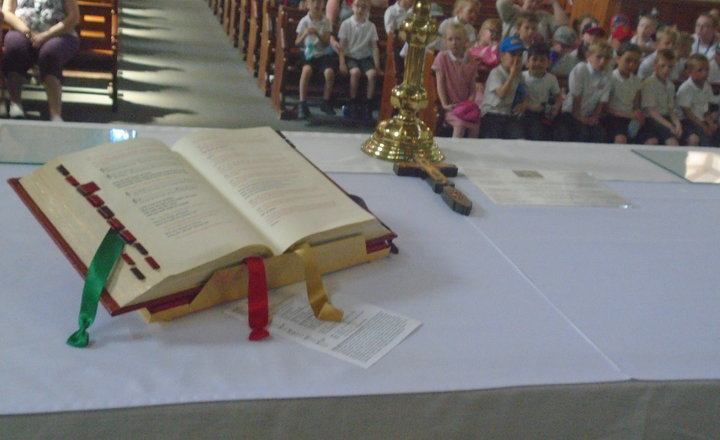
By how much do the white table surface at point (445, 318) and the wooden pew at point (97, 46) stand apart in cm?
395

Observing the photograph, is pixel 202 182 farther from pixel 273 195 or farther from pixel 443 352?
pixel 443 352

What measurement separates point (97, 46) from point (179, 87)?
90 centimetres

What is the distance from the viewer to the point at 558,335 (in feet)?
3.62

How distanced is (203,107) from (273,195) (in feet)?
15.2

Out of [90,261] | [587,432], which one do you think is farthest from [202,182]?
[587,432]

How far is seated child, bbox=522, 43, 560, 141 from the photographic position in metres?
4.51

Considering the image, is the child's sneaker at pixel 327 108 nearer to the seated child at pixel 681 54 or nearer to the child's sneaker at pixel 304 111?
the child's sneaker at pixel 304 111

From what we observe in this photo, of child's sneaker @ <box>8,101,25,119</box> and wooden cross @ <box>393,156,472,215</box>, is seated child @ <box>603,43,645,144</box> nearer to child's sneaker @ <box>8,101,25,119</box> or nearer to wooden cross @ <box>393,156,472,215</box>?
wooden cross @ <box>393,156,472,215</box>

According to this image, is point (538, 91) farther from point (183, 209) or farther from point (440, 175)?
→ point (183, 209)

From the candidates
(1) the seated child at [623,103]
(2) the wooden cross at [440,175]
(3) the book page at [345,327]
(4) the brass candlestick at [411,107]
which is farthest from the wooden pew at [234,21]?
(3) the book page at [345,327]

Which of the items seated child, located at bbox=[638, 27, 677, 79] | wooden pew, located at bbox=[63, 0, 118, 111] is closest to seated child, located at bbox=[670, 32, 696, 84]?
seated child, located at bbox=[638, 27, 677, 79]

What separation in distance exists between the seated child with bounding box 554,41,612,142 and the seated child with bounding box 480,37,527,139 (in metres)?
0.47

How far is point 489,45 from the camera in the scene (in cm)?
521

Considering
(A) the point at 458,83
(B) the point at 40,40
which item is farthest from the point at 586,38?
(B) the point at 40,40
